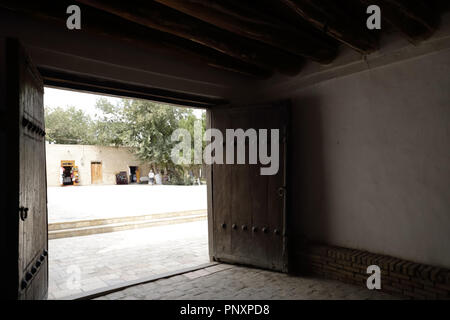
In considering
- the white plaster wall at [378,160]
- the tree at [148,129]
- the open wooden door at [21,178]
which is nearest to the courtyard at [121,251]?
the open wooden door at [21,178]

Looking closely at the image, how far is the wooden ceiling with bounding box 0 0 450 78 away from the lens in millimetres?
2764

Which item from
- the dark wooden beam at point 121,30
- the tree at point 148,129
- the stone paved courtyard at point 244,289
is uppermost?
the tree at point 148,129

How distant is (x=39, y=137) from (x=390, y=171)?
4.02m

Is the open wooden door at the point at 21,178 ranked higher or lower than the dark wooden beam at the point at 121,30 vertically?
lower

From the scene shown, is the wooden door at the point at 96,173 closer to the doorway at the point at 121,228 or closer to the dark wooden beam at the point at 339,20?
the doorway at the point at 121,228

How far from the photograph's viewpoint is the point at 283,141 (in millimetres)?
4305

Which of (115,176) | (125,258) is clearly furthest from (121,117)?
(125,258)

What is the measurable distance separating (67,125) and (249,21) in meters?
32.9

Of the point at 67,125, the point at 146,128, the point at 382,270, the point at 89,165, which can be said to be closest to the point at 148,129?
the point at 146,128

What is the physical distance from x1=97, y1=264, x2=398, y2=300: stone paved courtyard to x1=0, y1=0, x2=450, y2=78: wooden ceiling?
2.90 metres

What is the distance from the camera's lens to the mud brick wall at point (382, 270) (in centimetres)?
309

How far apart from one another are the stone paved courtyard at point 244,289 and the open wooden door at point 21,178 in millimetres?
1243

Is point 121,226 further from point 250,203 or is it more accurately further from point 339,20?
point 339,20

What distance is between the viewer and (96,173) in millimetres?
24000
